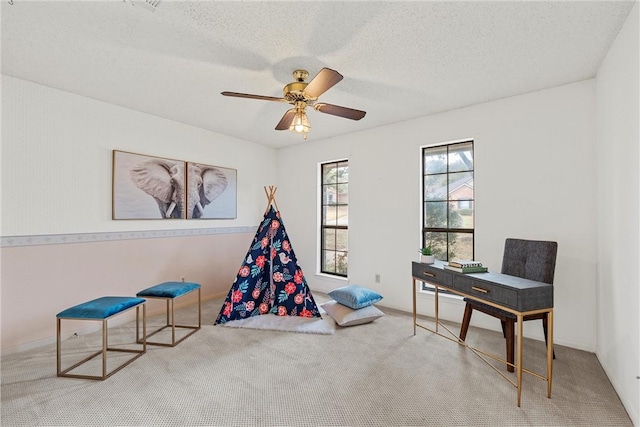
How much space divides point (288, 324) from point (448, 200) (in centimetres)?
245

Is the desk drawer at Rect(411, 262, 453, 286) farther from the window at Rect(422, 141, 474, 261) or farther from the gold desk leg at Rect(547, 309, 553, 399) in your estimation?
the window at Rect(422, 141, 474, 261)

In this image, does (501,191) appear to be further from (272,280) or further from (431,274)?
(272,280)

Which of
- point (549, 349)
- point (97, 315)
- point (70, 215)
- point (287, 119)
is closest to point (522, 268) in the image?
point (549, 349)

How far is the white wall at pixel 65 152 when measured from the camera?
282cm

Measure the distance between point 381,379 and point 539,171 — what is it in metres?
2.53

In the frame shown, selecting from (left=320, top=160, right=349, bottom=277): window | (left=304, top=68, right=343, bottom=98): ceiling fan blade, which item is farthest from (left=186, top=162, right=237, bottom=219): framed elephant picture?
(left=304, top=68, right=343, bottom=98): ceiling fan blade

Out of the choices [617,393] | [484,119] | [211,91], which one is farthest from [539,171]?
[211,91]

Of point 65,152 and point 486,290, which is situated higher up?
point 65,152

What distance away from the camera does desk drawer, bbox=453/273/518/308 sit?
6.75 feet

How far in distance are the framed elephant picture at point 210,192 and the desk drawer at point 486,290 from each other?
3.46 m

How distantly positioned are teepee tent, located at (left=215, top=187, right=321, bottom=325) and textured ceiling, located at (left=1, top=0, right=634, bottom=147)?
1681 millimetres

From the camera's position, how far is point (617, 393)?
2125 millimetres

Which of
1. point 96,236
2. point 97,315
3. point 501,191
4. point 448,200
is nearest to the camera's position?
point 97,315

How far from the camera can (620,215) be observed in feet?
6.97
